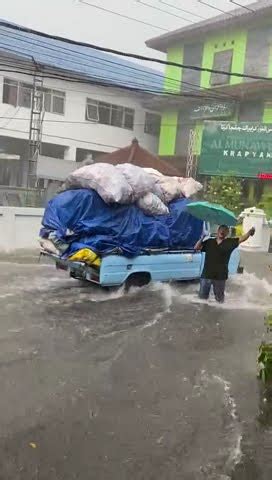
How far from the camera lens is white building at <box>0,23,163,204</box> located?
2894 centimetres

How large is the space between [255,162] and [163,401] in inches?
853

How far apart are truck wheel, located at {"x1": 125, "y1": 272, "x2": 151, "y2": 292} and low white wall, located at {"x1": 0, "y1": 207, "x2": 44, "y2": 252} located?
5.12 meters

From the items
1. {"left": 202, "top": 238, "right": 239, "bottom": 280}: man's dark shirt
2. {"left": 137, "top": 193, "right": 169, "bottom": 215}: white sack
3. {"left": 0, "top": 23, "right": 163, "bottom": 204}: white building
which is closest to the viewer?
{"left": 202, "top": 238, "right": 239, "bottom": 280}: man's dark shirt

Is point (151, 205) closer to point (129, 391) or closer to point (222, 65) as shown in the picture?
point (129, 391)

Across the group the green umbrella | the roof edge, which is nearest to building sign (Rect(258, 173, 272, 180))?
the roof edge

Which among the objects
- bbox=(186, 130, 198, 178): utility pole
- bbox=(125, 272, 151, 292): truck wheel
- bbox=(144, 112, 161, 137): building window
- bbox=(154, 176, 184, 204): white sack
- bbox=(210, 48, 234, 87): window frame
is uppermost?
bbox=(210, 48, 234, 87): window frame

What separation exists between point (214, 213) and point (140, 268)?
1688 mm

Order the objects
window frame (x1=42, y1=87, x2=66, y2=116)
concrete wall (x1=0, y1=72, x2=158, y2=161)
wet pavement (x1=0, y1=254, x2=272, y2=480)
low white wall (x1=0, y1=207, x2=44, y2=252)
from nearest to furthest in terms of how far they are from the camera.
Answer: wet pavement (x1=0, y1=254, x2=272, y2=480) < low white wall (x1=0, y1=207, x2=44, y2=252) < concrete wall (x1=0, y1=72, x2=158, y2=161) < window frame (x1=42, y1=87, x2=66, y2=116)

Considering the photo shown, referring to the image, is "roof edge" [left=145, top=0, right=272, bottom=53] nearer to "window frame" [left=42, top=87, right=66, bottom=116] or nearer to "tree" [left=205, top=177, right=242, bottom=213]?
"window frame" [left=42, top=87, right=66, bottom=116]

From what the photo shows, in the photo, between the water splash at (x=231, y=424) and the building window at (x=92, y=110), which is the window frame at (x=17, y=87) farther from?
the water splash at (x=231, y=424)

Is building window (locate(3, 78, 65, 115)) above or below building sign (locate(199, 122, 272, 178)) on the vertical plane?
above

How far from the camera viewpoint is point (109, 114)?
110 feet

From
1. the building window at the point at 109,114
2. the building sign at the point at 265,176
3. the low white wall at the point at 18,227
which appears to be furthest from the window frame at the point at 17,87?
the low white wall at the point at 18,227

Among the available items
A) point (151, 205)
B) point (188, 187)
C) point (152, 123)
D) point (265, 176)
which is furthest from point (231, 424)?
point (152, 123)
